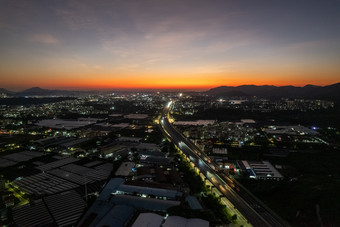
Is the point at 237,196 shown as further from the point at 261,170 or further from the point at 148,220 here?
the point at 148,220

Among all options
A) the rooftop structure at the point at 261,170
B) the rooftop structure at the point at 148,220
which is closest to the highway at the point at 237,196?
the rooftop structure at the point at 261,170

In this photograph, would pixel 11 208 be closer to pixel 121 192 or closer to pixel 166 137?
pixel 121 192

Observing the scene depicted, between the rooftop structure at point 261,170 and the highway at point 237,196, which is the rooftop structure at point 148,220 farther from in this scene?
the rooftop structure at point 261,170

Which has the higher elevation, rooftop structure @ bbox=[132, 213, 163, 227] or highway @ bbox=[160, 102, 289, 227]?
rooftop structure @ bbox=[132, 213, 163, 227]

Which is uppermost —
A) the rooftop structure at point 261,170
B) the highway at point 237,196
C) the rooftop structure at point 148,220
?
the rooftop structure at point 148,220

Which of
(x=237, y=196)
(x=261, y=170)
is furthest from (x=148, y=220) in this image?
(x=261, y=170)

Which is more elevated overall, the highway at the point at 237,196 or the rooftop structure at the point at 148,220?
the rooftop structure at the point at 148,220

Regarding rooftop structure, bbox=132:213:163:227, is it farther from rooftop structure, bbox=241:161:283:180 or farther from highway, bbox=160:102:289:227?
rooftop structure, bbox=241:161:283:180

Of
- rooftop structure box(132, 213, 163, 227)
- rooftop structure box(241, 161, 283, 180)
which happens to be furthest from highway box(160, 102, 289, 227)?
rooftop structure box(132, 213, 163, 227)

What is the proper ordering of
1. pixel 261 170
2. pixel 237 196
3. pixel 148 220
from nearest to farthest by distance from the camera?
1. pixel 148 220
2. pixel 237 196
3. pixel 261 170

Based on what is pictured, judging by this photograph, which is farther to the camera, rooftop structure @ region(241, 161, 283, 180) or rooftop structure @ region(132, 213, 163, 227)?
rooftop structure @ region(241, 161, 283, 180)

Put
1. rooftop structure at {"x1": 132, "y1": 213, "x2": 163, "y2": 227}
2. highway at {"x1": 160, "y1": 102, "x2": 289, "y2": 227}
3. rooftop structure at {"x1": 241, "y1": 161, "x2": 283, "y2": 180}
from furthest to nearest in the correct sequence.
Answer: rooftop structure at {"x1": 241, "y1": 161, "x2": 283, "y2": 180} < highway at {"x1": 160, "y1": 102, "x2": 289, "y2": 227} < rooftop structure at {"x1": 132, "y1": 213, "x2": 163, "y2": 227}

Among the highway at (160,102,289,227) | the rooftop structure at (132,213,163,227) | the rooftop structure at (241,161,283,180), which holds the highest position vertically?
the rooftop structure at (132,213,163,227)
